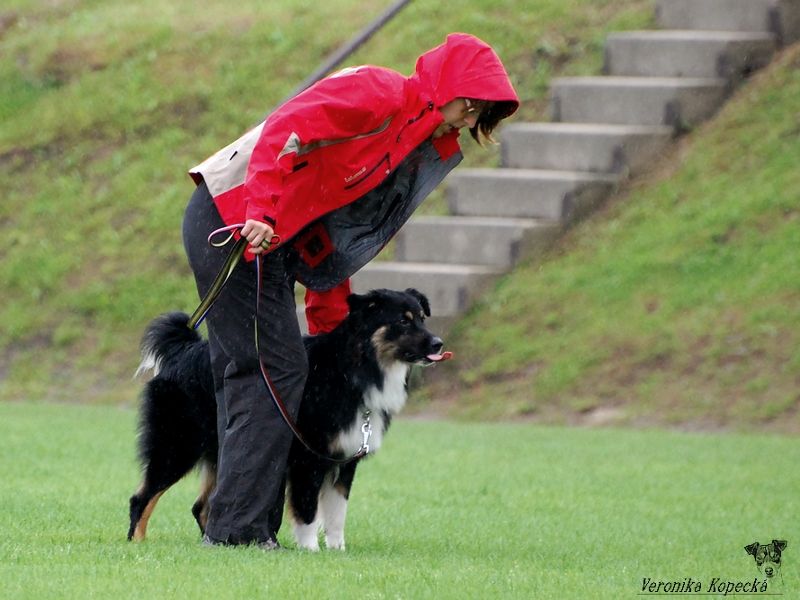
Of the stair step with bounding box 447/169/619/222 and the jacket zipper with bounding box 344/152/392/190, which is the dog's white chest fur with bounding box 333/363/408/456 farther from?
the stair step with bounding box 447/169/619/222

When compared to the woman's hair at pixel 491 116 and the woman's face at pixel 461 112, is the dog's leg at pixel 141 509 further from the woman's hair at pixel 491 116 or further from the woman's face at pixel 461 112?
the woman's hair at pixel 491 116

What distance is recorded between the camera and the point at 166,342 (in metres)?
6.80

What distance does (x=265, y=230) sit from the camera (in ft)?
18.4

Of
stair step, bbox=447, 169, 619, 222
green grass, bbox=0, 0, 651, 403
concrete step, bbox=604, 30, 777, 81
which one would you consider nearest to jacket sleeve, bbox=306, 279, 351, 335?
green grass, bbox=0, 0, 651, 403

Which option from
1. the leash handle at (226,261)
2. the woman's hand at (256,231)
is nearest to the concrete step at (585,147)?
the leash handle at (226,261)

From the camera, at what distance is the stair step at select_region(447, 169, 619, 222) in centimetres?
1593

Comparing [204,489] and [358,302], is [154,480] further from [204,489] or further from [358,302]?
[358,302]

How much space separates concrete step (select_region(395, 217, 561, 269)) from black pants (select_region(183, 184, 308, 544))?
9.58m

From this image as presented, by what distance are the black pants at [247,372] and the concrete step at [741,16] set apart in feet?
40.9

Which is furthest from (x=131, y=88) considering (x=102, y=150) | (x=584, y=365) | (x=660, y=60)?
(x=584, y=365)

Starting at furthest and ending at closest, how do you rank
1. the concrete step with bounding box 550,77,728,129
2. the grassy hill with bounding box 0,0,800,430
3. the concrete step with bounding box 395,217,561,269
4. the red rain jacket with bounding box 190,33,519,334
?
the concrete step with bounding box 550,77,728,129 → the concrete step with bounding box 395,217,561,269 → the grassy hill with bounding box 0,0,800,430 → the red rain jacket with bounding box 190,33,519,334

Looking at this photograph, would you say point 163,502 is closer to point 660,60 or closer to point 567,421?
point 567,421

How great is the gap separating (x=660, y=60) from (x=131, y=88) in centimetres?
728

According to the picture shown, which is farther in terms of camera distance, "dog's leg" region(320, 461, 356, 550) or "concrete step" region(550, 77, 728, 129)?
"concrete step" region(550, 77, 728, 129)
